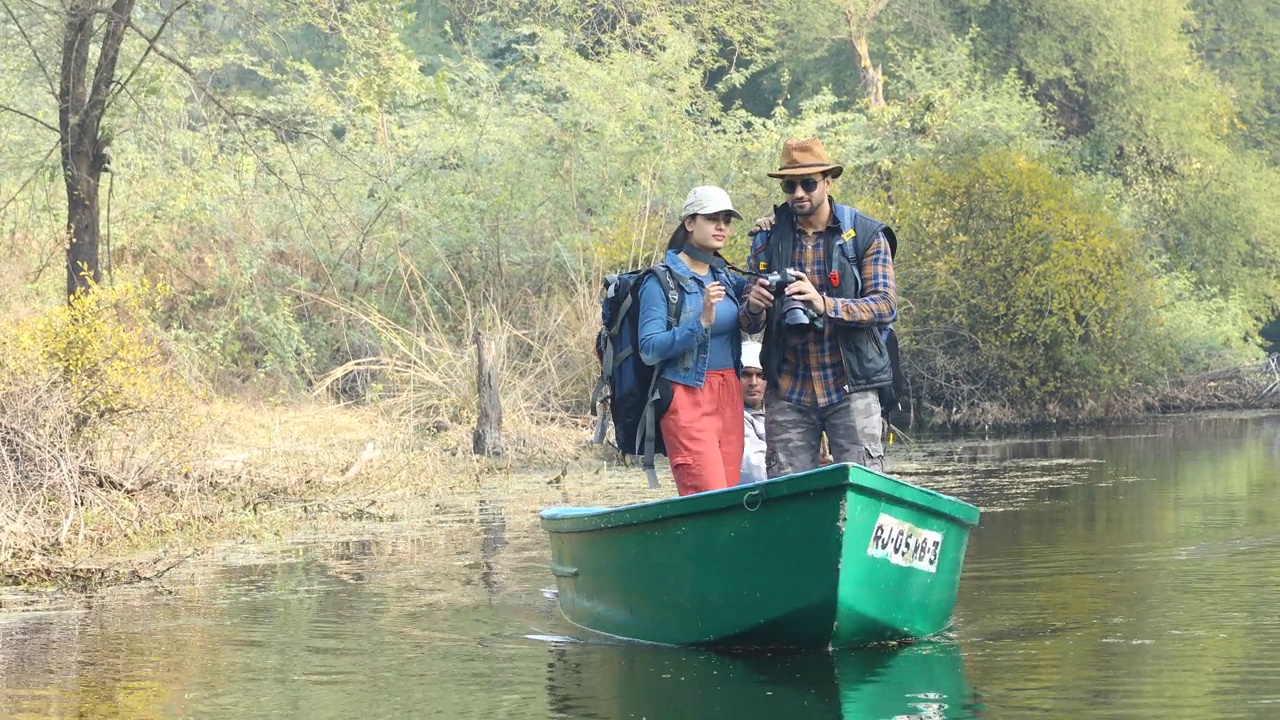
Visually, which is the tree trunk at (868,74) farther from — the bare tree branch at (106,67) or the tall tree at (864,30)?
the bare tree branch at (106,67)

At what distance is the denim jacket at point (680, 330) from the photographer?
784 cm

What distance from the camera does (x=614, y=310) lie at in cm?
816

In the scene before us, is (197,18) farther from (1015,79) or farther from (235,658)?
(1015,79)

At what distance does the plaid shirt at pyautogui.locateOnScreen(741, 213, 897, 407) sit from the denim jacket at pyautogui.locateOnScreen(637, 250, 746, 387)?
0.21 metres

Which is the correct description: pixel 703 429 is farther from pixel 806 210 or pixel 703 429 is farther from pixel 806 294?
pixel 806 210

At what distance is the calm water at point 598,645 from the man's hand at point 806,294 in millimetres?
1409

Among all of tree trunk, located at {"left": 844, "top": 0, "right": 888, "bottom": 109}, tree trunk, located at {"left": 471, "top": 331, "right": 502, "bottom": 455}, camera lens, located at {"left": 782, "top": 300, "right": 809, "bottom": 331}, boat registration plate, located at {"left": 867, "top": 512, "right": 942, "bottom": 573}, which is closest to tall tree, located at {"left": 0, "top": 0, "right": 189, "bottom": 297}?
tree trunk, located at {"left": 471, "top": 331, "right": 502, "bottom": 455}

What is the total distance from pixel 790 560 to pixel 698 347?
3.21ft

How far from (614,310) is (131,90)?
521 inches

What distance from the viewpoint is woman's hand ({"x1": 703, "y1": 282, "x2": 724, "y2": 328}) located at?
25.4 ft

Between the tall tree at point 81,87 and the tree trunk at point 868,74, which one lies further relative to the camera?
the tree trunk at point 868,74

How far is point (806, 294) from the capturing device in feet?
25.0

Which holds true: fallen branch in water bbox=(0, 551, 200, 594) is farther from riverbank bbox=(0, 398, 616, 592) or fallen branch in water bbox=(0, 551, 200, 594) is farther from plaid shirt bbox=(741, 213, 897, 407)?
plaid shirt bbox=(741, 213, 897, 407)

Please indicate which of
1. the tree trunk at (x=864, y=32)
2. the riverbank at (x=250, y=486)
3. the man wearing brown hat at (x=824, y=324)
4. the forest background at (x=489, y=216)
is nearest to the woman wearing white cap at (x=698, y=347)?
the man wearing brown hat at (x=824, y=324)
